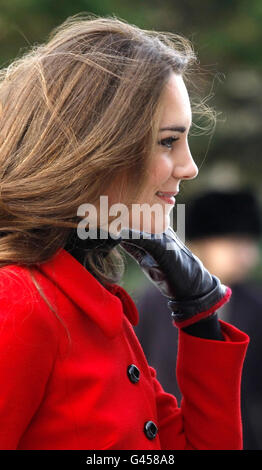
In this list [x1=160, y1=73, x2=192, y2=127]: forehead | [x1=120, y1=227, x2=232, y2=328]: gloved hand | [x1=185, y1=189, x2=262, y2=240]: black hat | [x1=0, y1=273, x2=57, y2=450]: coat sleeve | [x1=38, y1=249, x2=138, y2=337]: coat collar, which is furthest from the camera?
[x1=185, y1=189, x2=262, y2=240]: black hat

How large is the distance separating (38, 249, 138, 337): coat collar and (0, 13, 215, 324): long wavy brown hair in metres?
0.03

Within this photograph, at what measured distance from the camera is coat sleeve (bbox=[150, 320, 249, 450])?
2.26 m

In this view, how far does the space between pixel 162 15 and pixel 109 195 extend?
12.7 ft

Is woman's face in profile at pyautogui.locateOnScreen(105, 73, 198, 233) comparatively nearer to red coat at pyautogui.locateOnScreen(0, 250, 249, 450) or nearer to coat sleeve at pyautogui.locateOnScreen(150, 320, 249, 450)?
red coat at pyautogui.locateOnScreen(0, 250, 249, 450)

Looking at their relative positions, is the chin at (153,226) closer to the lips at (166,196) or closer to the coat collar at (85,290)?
the lips at (166,196)

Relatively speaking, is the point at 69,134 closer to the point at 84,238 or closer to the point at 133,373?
the point at 84,238

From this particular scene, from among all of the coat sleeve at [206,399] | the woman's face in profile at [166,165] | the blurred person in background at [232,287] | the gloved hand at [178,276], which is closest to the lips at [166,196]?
the woman's face in profile at [166,165]

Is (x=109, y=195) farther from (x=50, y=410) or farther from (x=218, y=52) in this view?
(x=218, y=52)

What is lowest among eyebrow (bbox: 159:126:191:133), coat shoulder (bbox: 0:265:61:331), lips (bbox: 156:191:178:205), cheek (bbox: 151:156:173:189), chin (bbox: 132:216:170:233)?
coat shoulder (bbox: 0:265:61:331)

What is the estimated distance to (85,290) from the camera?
197cm

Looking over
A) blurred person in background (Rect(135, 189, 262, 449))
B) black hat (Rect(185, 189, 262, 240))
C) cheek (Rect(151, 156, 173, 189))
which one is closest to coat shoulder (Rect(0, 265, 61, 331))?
cheek (Rect(151, 156, 173, 189))

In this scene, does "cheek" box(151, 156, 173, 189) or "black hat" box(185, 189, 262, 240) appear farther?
"black hat" box(185, 189, 262, 240)

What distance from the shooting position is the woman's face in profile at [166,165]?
2076 millimetres

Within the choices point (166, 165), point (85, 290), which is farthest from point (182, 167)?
point (85, 290)
